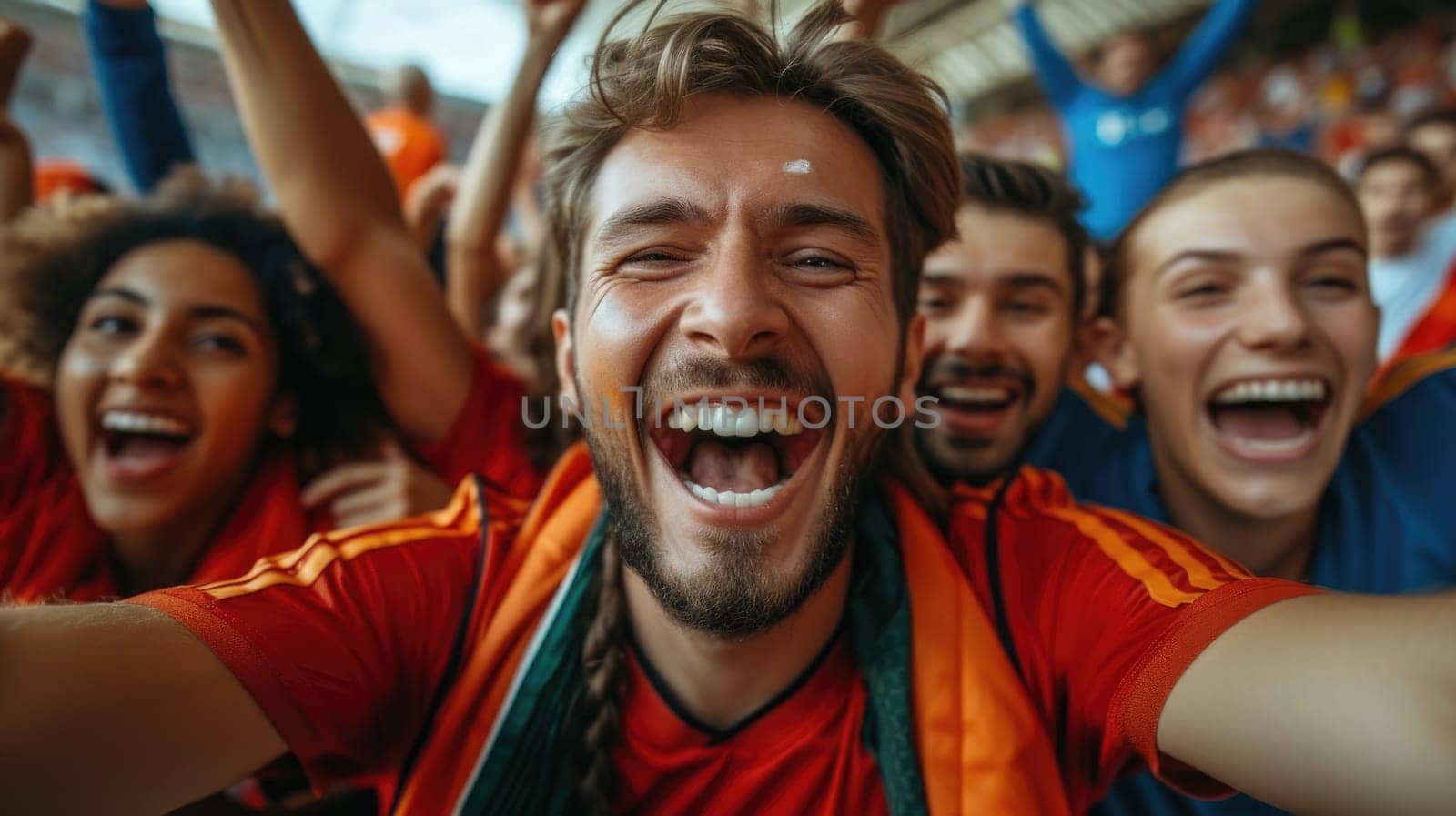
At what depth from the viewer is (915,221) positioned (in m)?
1.51

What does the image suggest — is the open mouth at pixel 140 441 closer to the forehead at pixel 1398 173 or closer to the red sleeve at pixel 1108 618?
the red sleeve at pixel 1108 618

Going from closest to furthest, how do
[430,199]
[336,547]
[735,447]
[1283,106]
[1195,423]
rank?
[336,547]
[735,447]
[1195,423]
[430,199]
[1283,106]

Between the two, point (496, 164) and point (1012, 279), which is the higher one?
point (496, 164)

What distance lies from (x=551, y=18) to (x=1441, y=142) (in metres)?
5.84

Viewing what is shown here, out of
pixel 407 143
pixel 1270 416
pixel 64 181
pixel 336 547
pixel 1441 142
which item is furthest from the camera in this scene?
pixel 1441 142

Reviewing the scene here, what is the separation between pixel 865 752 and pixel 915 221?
3.18 feet

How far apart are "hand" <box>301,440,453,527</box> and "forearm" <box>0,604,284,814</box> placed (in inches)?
31.5

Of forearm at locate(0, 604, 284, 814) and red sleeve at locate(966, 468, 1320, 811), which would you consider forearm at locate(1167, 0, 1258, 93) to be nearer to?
red sleeve at locate(966, 468, 1320, 811)

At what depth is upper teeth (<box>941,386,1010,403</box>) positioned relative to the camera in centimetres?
198

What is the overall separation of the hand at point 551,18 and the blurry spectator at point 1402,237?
13.5ft

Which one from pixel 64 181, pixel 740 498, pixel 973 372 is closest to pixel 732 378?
pixel 740 498

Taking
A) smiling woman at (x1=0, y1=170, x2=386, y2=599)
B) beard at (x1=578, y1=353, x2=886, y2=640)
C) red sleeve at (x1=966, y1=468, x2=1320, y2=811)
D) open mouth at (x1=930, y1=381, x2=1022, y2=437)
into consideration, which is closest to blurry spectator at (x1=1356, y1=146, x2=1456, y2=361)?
open mouth at (x1=930, y1=381, x2=1022, y2=437)

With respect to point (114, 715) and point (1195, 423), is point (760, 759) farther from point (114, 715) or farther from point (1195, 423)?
point (1195, 423)

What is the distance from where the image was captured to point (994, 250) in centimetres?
196
